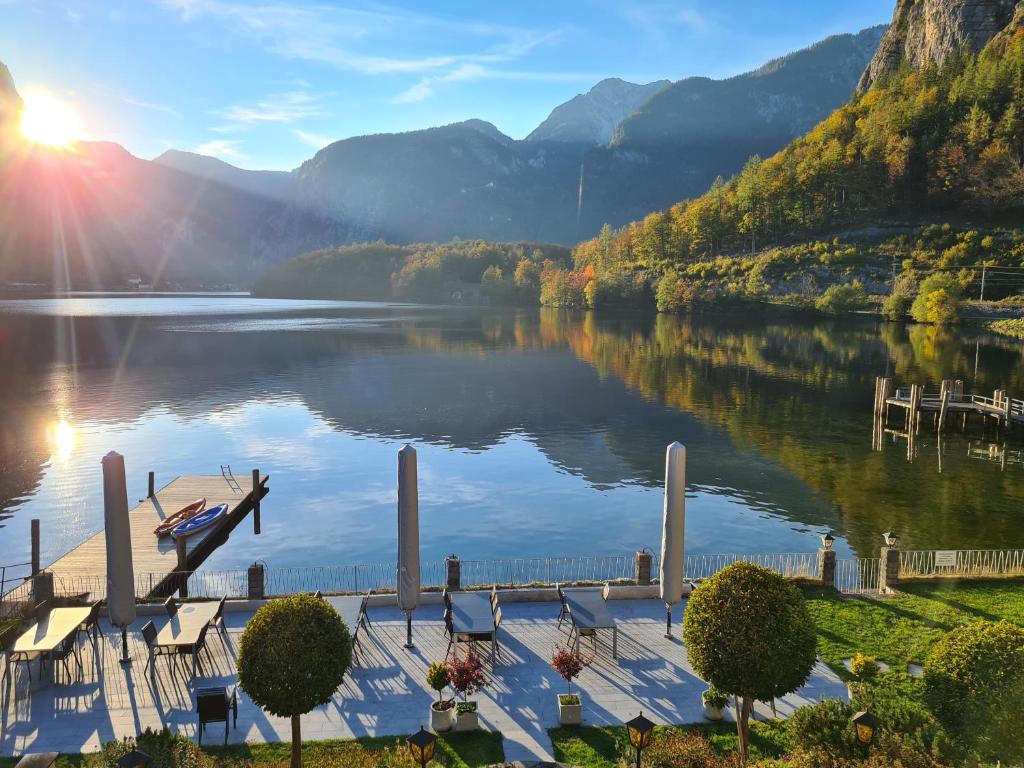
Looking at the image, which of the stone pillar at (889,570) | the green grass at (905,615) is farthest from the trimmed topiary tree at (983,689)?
the stone pillar at (889,570)

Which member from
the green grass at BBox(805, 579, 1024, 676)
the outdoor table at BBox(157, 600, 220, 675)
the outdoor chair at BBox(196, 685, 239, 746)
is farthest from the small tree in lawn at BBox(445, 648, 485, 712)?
the green grass at BBox(805, 579, 1024, 676)

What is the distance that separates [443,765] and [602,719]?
364 cm

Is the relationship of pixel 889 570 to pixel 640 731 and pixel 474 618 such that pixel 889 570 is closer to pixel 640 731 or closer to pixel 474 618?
pixel 474 618

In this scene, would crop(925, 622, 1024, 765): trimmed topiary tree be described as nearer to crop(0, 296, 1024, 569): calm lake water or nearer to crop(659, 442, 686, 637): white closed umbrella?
crop(659, 442, 686, 637): white closed umbrella

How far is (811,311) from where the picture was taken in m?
149

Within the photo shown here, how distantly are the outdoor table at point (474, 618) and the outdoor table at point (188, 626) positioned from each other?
→ 605cm

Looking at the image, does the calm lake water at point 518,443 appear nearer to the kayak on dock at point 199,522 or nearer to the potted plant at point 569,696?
the kayak on dock at point 199,522

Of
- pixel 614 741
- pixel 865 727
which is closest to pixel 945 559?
pixel 865 727

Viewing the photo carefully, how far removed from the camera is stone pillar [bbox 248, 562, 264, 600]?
1991 centimetres

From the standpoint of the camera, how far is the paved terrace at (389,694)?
14.0m

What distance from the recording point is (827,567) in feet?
68.7

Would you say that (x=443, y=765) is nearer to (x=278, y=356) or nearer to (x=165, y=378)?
(x=165, y=378)

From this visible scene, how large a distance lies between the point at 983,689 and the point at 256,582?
1738 centimetres

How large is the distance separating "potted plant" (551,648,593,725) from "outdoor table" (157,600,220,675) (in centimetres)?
847
